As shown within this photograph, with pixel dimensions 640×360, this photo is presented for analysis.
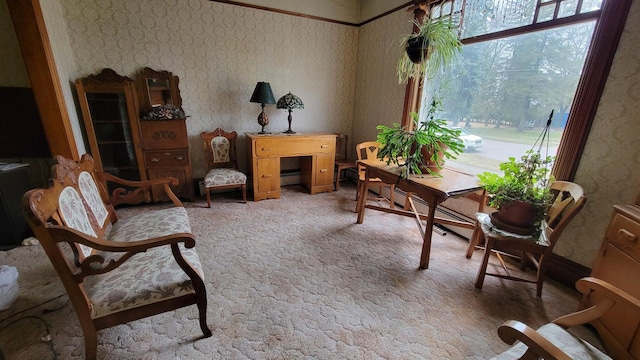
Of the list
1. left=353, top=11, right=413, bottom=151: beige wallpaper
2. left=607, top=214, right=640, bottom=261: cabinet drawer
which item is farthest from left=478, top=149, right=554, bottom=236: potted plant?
left=353, top=11, right=413, bottom=151: beige wallpaper

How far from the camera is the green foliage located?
1.68 meters

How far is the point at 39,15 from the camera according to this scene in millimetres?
1992

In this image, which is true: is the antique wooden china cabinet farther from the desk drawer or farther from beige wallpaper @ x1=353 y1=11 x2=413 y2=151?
beige wallpaper @ x1=353 y1=11 x2=413 y2=151

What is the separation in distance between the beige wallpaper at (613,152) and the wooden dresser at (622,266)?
346mm

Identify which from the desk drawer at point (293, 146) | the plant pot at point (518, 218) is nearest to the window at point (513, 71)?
the plant pot at point (518, 218)

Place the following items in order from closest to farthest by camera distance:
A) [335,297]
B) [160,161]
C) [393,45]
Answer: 1. [335,297]
2. [160,161]
3. [393,45]

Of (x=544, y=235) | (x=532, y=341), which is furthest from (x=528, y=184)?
(x=532, y=341)

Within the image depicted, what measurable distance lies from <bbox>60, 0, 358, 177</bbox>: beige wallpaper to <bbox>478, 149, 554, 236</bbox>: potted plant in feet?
9.40

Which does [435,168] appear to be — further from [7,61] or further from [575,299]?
[7,61]

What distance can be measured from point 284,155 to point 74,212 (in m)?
2.32

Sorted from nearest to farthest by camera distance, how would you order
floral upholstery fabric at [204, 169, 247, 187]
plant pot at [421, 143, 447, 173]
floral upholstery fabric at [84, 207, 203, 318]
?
floral upholstery fabric at [84, 207, 203, 318] < plant pot at [421, 143, 447, 173] < floral upholstery fabric at [204, 169, 247, 187]

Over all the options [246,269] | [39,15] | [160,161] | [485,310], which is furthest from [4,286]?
[485,310]

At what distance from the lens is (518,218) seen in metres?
1.77

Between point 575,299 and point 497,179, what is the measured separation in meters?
1.03
